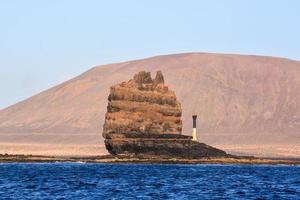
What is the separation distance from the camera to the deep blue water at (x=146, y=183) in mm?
80938

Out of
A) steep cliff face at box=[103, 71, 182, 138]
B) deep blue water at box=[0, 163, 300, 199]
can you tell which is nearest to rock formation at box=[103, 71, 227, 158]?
steep cliff face at box=[103, 71, 182, 138]

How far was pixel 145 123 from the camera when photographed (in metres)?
148

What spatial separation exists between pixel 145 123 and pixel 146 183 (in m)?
51.1

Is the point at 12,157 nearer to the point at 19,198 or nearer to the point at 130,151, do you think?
the point at 130,151

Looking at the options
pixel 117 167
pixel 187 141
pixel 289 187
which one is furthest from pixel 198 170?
pixel 289 187

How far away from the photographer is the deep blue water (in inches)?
3187

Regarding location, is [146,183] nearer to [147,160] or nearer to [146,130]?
[147,160]

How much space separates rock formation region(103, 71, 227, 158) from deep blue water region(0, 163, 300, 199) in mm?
14705

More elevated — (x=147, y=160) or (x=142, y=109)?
(x=142, y=109)

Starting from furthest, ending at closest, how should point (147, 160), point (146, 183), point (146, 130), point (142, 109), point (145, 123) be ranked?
1. point (142, 109)
2. point (145, 123)
3. point (146, 130)
4. point (147, 160)
5. point (146, 183)

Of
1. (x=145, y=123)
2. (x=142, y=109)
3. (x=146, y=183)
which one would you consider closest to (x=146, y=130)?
(x=145, y=123)

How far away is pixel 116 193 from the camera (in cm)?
8225

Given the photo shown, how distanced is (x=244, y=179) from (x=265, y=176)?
27.0 ft

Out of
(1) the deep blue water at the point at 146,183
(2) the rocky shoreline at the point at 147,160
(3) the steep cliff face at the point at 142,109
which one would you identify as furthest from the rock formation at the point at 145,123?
(1) the deep blue water at the point at 146,183
